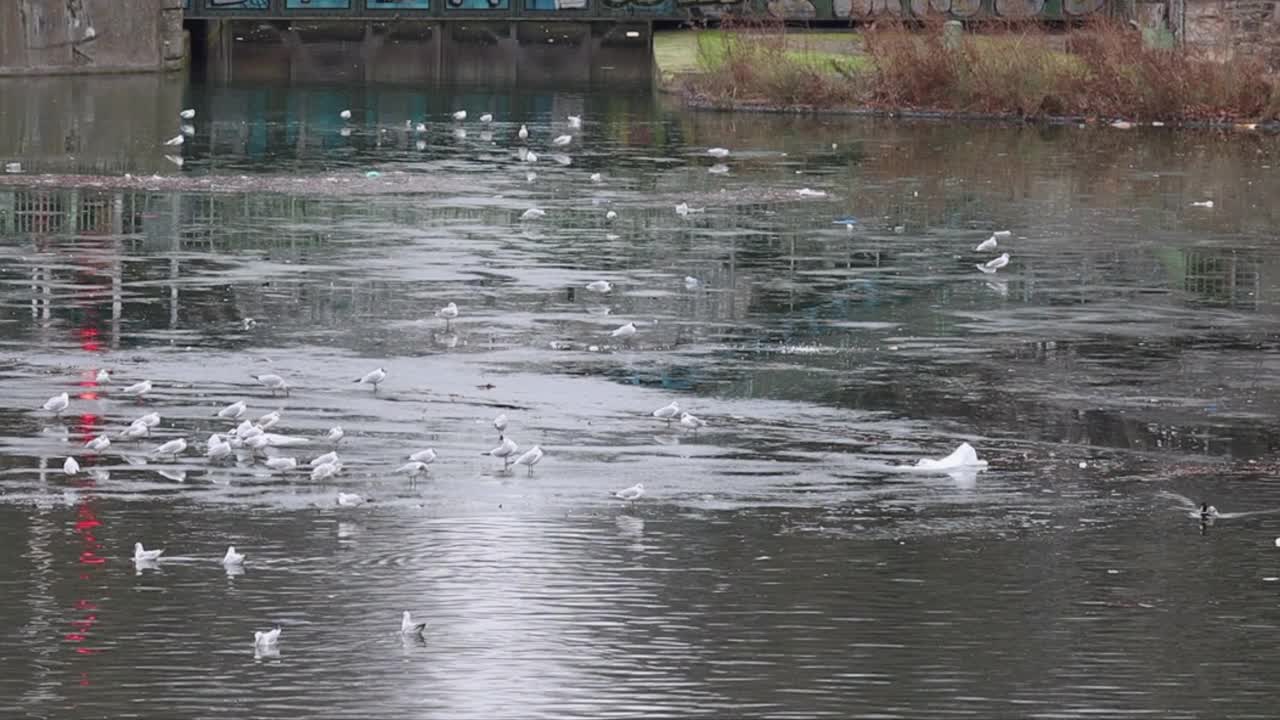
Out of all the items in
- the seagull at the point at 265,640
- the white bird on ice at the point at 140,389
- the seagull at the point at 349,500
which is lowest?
the seagull at the point at 265,640

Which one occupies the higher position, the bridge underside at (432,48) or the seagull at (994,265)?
the bridge underside at (432,48)

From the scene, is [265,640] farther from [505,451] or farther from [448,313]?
[448,313]

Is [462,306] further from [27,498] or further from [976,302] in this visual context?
[27,498]

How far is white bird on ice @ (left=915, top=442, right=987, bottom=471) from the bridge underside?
144ft

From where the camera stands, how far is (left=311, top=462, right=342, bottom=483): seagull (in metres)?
13.8

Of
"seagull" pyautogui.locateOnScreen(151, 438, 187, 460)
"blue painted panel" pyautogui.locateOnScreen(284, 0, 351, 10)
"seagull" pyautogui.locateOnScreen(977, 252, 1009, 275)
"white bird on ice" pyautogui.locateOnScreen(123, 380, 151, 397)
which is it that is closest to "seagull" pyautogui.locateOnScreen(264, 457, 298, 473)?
"seagull" pyautogui.locateOnScreen(151, 438, 187, 460)

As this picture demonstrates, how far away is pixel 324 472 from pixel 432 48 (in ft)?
153

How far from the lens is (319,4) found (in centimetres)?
6025

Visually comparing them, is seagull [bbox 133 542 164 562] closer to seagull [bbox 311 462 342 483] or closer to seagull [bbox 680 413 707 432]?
seagull [bbox 311 462 342 483]

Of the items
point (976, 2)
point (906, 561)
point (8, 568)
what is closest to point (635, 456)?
point (906, 561)

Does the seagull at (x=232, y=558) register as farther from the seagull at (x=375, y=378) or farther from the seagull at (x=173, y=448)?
the seagull at (x=375, y=378)

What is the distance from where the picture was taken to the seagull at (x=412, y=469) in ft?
45.6

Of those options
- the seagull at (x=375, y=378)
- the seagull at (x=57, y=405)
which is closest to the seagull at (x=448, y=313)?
the seagull at (x=375, y=378)

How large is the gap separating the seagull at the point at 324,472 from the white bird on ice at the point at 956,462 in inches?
128
